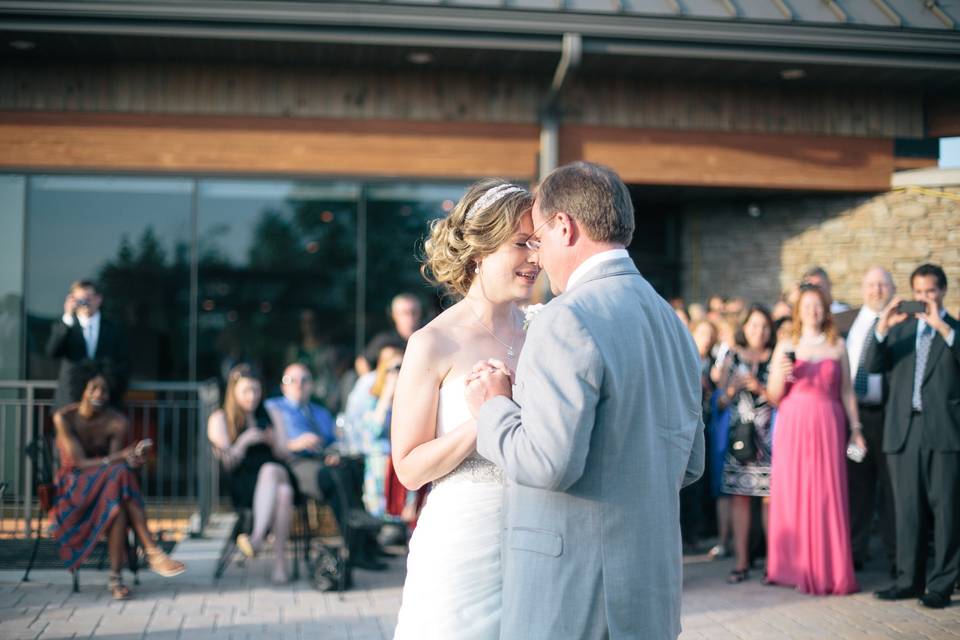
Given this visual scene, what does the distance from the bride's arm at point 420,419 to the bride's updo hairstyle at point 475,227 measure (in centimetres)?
33

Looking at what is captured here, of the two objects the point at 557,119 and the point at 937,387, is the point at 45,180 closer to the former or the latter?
the point at 557,119

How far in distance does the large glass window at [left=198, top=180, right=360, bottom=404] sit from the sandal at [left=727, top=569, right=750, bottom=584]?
485 cm

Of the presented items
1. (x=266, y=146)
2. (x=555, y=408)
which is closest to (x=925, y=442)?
(x=555, y=408)

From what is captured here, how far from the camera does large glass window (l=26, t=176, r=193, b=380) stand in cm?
1007

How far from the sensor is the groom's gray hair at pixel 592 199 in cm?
260

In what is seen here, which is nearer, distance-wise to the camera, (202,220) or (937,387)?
(937,387)

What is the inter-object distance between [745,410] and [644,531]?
5.45 m

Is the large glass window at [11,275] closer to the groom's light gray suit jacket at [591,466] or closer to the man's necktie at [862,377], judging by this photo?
the man's necktie at [862,377]

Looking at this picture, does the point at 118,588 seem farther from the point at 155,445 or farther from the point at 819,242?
the point at 819,242

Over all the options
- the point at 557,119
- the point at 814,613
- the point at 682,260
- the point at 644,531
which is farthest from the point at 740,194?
the point at 644,531

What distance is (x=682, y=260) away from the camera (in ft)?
41.1

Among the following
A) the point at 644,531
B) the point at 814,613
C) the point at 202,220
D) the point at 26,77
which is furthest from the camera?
the point at 202,220

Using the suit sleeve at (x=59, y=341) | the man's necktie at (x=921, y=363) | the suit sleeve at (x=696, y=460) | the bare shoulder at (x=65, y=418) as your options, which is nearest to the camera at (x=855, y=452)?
the man's necktie at (x=921, y=363)

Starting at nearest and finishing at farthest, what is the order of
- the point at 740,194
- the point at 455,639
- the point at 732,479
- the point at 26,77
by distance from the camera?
1. the point at 455,639
2. the point at 732,479
3. the point at 26,77
4. the point at 740,194
